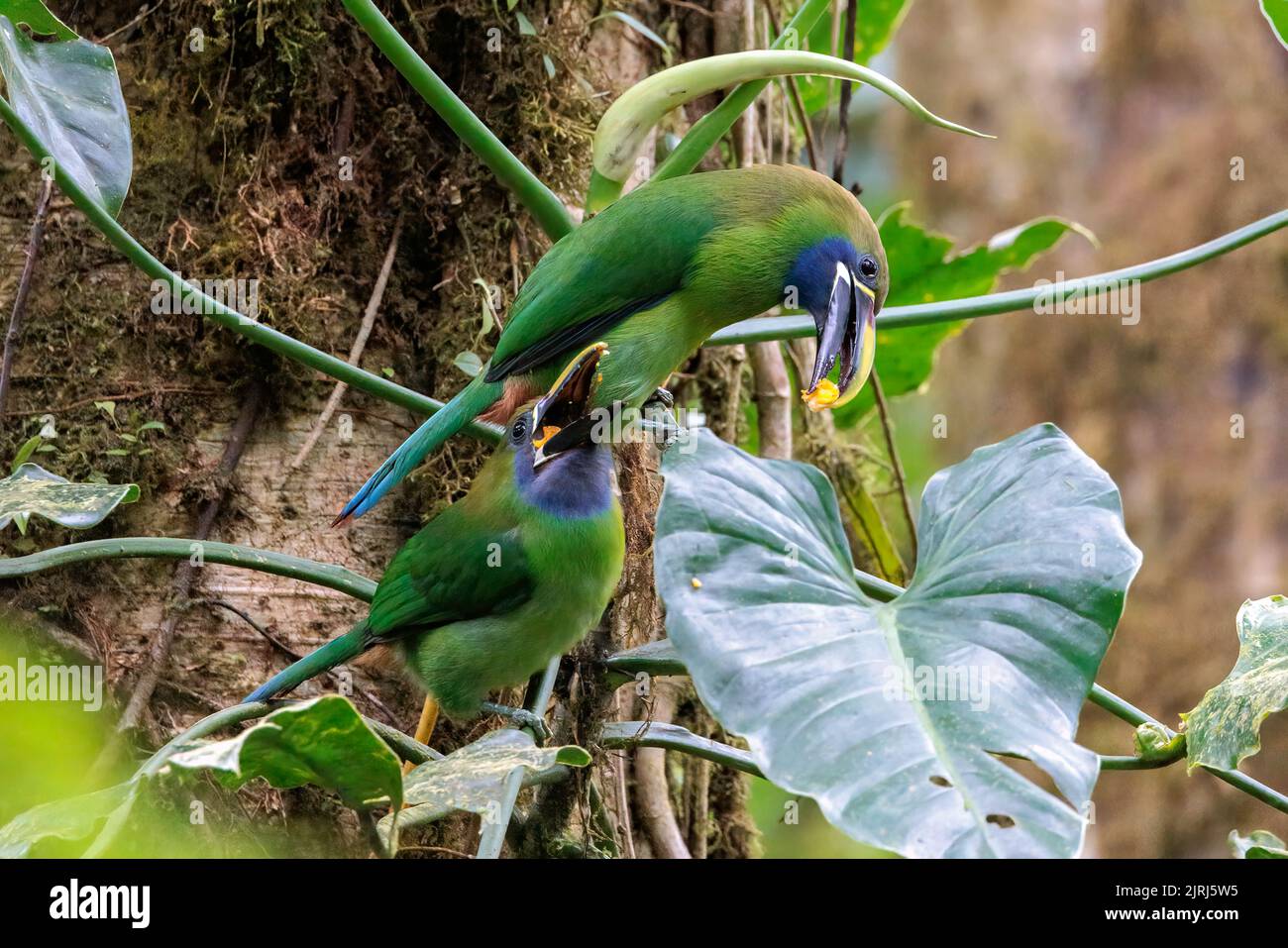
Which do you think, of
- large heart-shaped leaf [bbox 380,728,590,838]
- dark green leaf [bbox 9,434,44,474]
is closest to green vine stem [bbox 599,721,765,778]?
large heart-shaped leaf [bbox 380,728,590,838]

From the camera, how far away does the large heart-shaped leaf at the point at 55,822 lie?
4.38ft

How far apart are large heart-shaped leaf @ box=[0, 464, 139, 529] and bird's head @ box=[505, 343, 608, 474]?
1.84 ft

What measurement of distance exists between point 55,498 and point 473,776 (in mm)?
798

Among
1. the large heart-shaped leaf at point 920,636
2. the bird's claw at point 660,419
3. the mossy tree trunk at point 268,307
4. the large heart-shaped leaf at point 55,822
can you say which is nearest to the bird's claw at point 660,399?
the bird's claw at point 660,419

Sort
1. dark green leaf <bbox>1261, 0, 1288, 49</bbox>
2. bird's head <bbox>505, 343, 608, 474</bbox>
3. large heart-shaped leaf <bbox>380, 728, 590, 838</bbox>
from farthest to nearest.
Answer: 1. dark green leaf <bbox>1261, 0, 1288, 49</bbox>
2. bird's head <bbox>505, 343, 608, 474</bbox>
3. large heart-shaped leaf <bbox>380, 728, 590, 838</bbox>

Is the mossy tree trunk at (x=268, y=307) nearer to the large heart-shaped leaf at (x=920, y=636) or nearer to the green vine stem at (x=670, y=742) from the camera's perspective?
the green vine stem at (x=670, y=742)

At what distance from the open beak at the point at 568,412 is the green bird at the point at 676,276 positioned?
0.15m

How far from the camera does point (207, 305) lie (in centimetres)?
179

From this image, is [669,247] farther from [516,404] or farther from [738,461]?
[738,461]

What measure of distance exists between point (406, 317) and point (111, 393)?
519 millimetres

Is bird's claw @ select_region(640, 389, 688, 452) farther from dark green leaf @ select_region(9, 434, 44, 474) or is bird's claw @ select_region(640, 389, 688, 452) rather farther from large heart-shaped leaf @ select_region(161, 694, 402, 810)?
dark green leaf @ select_region(9, 434, 44, 474)

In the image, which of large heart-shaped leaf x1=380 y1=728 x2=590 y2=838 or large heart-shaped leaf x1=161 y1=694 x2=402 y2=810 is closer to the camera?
large heart-shaped leaf x1=161 y1=694 x2=402 y2=810

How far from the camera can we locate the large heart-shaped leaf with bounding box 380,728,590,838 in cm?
130
